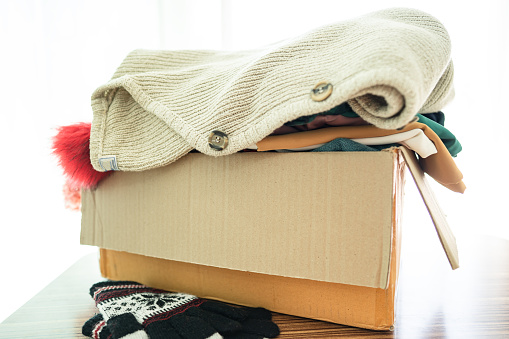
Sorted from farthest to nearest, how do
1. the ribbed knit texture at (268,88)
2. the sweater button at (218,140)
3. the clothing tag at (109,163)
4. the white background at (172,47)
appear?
the white background at (172,47), the clothing tag at (109,163), the sweater button at (218,140), the ribbed knit texture at (268,88)

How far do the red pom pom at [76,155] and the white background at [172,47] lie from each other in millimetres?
402

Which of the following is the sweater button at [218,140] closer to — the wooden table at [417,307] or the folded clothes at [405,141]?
the folded clothes at [405,141]

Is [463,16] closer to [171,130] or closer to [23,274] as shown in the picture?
[171,130]

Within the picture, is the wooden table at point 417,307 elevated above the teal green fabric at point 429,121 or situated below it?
below

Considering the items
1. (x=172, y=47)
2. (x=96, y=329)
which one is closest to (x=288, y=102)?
(x=96, y=329)

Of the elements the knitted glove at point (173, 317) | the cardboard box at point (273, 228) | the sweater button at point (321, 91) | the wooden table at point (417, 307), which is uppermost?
the sweater button at point (321, 91)

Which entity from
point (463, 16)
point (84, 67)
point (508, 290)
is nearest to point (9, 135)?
point (84, 67)

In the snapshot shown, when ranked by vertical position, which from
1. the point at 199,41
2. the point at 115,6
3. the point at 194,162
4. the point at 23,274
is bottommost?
Answer: the point at 23,274

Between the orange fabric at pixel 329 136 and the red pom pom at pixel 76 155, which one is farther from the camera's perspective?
the red pom pom at pixel 76 155

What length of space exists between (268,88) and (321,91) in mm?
84

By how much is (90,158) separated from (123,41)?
A: 0.71 meters

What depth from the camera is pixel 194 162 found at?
0.56 metres

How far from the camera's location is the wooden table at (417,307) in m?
0.48

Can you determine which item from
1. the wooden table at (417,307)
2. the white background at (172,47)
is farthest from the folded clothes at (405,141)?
the white background at (172,47)
